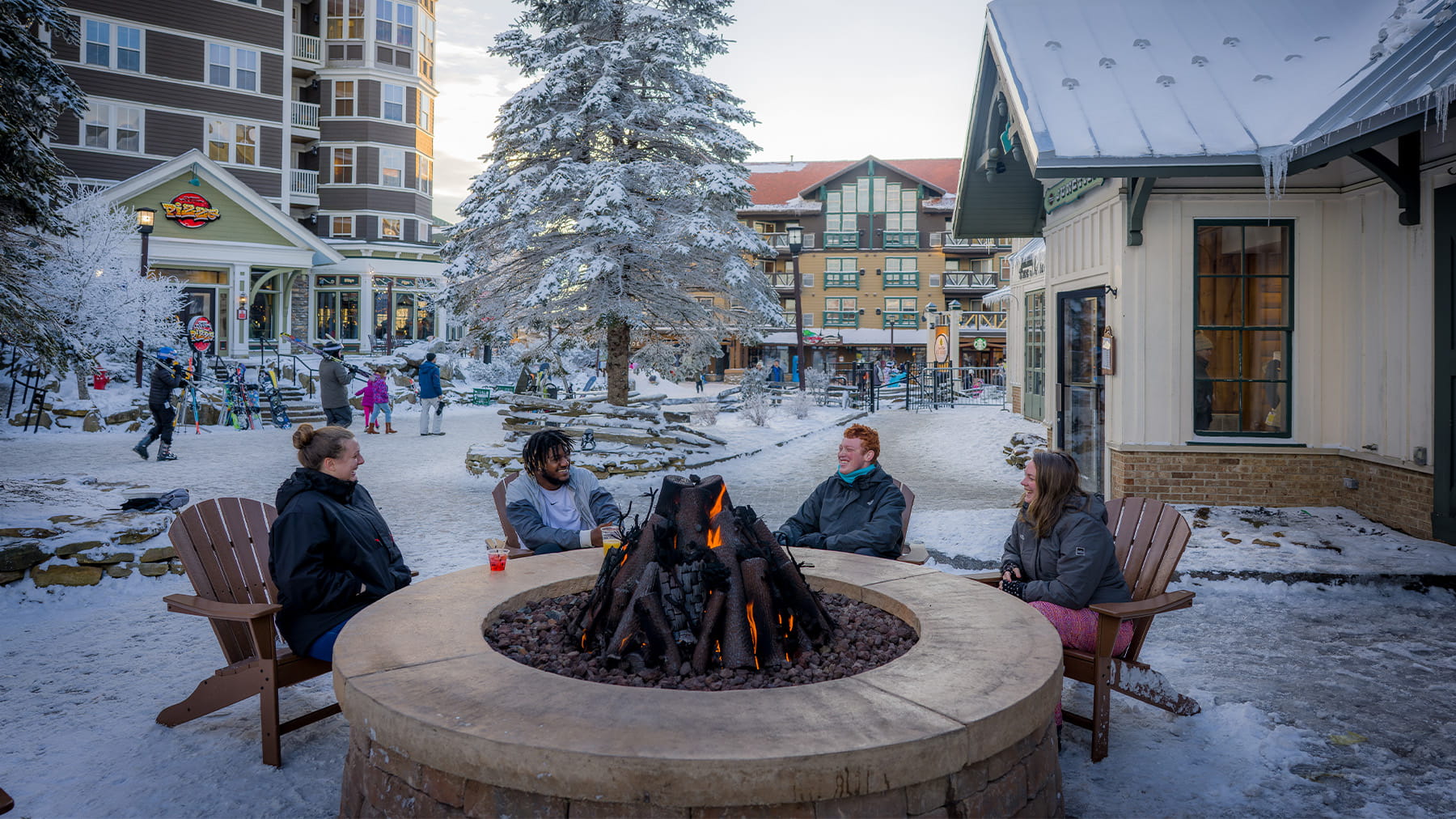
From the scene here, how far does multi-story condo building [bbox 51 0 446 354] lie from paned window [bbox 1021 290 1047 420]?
22240 mm

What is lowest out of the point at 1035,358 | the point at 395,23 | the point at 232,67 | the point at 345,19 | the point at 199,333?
the point at 1035,358

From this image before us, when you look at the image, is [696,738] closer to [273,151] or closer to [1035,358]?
[1035,358]

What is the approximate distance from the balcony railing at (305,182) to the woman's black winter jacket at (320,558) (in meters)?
35.8

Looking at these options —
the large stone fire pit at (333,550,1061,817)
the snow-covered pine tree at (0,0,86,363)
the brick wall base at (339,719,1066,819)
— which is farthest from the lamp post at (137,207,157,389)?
the brick wall base at (339,719,1066,819)

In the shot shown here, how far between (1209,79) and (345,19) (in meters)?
35.2

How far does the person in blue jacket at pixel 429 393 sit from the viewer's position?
19.2 meters

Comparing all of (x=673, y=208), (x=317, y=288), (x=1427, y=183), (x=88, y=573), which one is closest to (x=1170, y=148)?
(x=1427, y=183)

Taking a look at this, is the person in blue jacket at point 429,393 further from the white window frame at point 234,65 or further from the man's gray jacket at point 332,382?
the white window frame at point 234,65

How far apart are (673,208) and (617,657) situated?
11.7 meters

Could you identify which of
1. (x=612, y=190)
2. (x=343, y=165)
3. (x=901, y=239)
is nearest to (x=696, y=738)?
(x=612, y=190)

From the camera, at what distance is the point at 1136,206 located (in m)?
8.38

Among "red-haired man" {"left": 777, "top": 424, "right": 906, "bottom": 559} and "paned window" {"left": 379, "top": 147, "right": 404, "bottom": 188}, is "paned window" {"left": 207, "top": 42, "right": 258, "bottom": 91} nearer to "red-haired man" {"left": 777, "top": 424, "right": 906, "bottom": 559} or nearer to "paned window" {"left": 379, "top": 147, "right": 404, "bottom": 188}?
"paned window" {"left": 379, "top": 147, "right": 404, "bottom": 188}

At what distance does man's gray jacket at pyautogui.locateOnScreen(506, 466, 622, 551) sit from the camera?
5.53 m

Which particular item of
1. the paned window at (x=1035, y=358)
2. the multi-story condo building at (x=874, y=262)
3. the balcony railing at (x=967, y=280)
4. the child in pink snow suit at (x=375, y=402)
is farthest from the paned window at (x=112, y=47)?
the balcony railing at (x=967, y=280)
